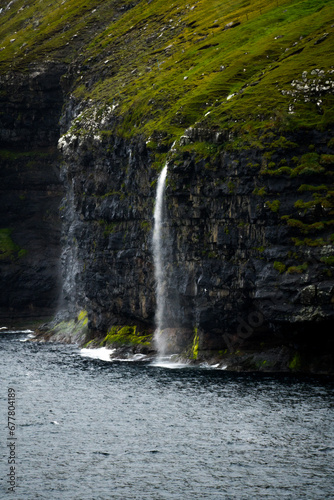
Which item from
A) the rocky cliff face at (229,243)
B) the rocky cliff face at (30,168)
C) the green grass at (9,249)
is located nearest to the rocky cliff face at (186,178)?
the rocky cliff face at (229,243)

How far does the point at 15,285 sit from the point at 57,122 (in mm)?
Result: 41256

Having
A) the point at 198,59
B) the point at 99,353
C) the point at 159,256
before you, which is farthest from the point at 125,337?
the point at 198,59

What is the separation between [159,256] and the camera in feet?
327

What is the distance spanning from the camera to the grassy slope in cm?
8912

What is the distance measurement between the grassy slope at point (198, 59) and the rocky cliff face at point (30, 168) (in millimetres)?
10239

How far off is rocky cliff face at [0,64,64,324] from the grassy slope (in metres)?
10.2

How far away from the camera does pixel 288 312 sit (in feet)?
249

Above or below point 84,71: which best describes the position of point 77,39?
above

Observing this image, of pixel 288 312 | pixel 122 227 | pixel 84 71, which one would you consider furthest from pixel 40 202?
pixel 288 312

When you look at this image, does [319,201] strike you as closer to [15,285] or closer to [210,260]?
[210,260]

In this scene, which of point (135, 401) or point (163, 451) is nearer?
point (163, 451)

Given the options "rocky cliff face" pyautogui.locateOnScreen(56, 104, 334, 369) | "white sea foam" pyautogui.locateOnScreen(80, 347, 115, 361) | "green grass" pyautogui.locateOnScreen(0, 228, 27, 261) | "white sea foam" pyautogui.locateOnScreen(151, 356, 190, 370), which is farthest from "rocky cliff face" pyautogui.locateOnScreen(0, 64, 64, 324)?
"white sea foam" pyautogui.locateOnScreen(151, 356, 190, 370)

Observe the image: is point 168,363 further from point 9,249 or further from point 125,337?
point 9,249

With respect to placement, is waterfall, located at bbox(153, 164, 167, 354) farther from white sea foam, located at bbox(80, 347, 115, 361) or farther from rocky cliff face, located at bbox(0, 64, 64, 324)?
rocky cliff face, located at bbox(0, 64, 64, 324)
